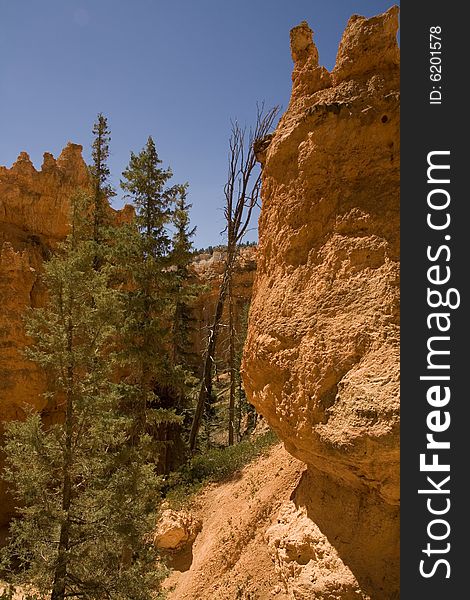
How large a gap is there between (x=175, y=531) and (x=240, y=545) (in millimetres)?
2545

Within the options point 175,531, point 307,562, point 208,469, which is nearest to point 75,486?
point 175,531

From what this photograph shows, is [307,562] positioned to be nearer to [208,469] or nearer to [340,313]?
[340,313]

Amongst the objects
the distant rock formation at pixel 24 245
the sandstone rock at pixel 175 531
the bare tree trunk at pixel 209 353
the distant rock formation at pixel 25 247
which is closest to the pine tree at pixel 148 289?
the sandstone rock at pixel 175 531

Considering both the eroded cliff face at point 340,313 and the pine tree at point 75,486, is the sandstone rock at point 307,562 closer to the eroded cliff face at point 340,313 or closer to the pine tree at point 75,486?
the eroded cliff face at point 340,313

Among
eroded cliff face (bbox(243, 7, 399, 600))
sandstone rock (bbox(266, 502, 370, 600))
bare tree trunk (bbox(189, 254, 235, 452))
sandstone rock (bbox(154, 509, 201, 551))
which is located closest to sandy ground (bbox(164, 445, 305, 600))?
Answer: sandstone rock (bbox(154, 509, 201, 551))

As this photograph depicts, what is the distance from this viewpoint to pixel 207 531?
9.59 metres

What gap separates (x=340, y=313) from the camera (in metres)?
5.24

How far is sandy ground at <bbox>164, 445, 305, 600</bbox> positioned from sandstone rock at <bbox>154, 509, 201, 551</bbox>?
0.62 ft

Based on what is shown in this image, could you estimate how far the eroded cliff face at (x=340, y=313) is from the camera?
474cm

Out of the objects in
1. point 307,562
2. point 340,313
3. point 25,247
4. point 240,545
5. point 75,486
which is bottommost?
point 240,545

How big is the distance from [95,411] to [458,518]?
6421mm

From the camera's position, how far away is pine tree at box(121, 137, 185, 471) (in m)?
10.3

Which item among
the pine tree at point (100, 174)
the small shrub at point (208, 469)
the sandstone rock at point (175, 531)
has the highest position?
the pine tree at point (100, 174)

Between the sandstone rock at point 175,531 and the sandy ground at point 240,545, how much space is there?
0.19m
